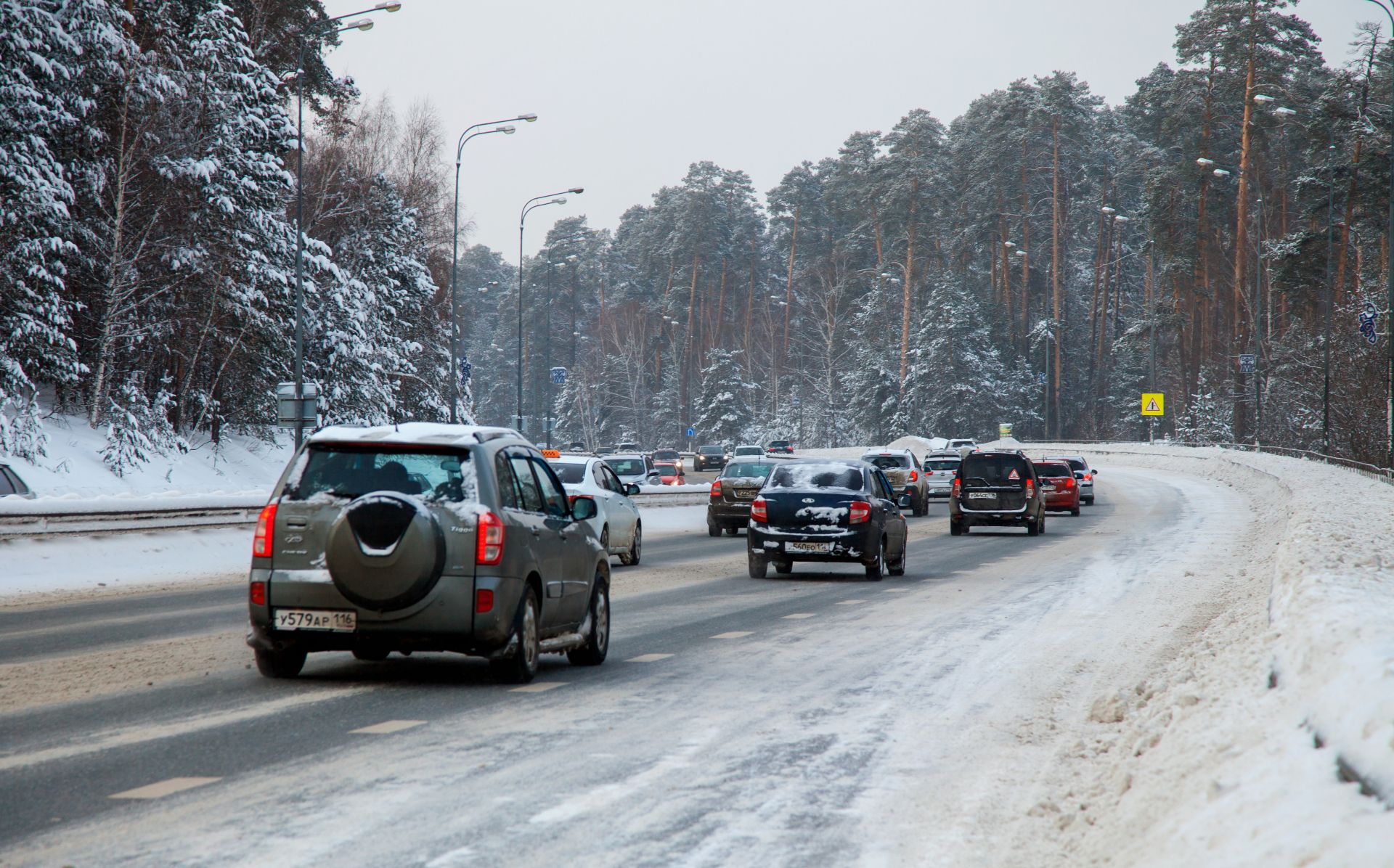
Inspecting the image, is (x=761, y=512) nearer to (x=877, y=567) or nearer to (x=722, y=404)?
(x=877, y=567)

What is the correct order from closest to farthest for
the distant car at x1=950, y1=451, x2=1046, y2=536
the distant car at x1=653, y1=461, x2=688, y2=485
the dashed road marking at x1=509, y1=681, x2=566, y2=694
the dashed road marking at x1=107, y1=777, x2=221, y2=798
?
the dashed road marking at x1=107, y1=777, x2=221, y2=798
the dashed road marking at x1=509, y1=681, x2=566, y2=694
the distant car at x1=950, y1=451, x2=1046, y2=536
the distant car at x1=653, y1=461, x2=688, y2=485

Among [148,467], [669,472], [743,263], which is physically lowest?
[669,472]

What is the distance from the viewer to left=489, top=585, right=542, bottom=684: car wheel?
10047 millimetres

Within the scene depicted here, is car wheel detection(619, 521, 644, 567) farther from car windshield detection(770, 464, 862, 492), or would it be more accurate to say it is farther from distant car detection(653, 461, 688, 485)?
distant car detection(653, 461, 688, 485)

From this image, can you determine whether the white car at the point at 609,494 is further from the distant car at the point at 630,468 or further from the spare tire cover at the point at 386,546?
the distant car at the point at 630,468

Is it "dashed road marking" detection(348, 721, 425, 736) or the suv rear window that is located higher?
the suv rear window

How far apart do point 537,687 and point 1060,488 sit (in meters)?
32.1

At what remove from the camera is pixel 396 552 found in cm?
957

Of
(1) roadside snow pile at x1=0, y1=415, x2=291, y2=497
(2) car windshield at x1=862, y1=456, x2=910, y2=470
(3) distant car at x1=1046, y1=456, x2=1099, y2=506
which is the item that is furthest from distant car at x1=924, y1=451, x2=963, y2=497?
(1) roadside snow pile at x1=0, y1=415, x2=291, y2=497

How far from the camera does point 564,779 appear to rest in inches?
277

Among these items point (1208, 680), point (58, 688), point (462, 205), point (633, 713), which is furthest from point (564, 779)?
point (462, 205)

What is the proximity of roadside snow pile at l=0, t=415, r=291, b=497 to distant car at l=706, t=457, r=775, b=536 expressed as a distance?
1057cm

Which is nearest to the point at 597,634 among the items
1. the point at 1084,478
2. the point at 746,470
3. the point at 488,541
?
the point at 488,541

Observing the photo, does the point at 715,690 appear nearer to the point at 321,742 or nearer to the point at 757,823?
the point at 321,742
